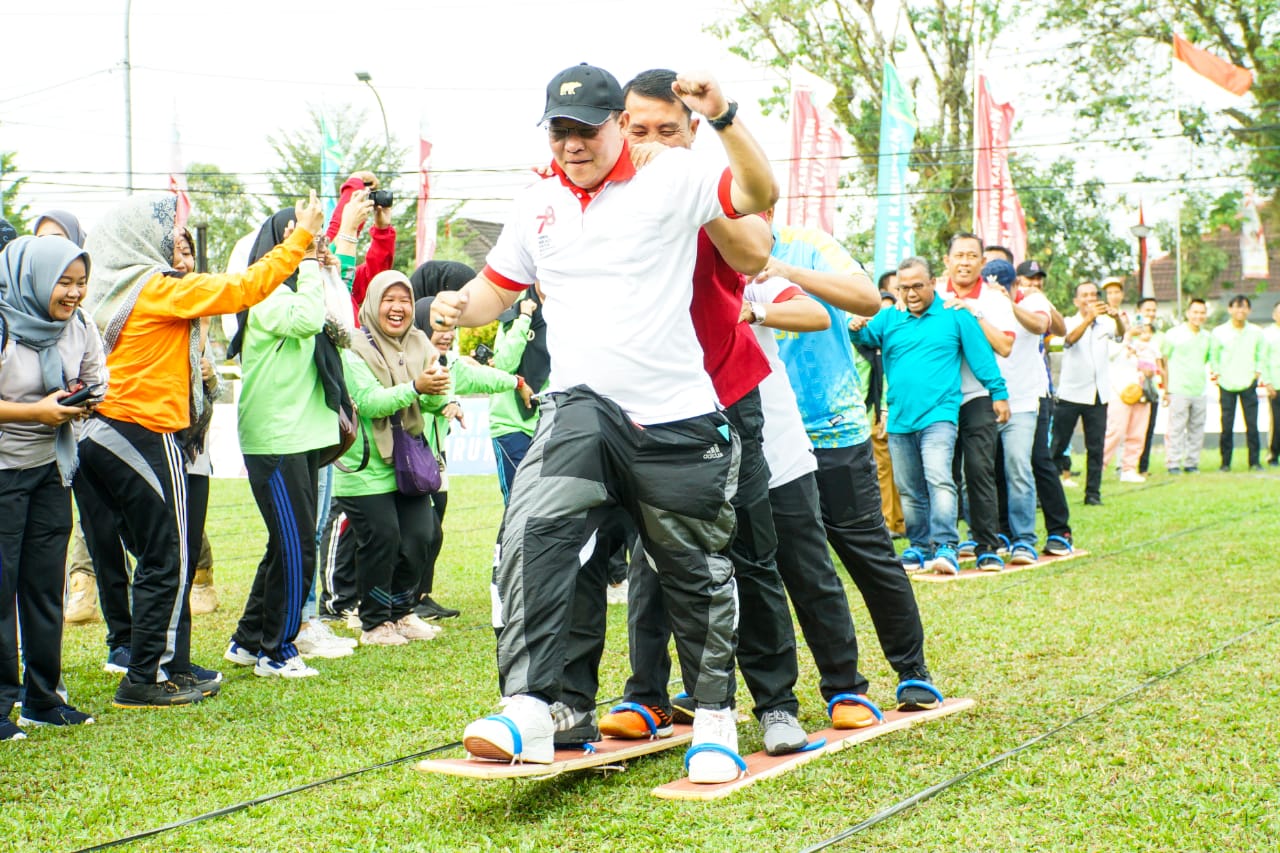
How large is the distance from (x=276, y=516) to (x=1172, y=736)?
149 inches

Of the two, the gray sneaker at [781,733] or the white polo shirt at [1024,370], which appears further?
the white polo shirt at [1024,370]

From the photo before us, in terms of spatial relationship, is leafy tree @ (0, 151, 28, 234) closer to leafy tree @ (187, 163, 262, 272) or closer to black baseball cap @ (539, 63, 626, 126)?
→ leafy tree @ (187, 163, 262, 272)

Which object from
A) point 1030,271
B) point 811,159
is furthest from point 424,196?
point 1030,271

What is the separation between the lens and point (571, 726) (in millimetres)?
4027

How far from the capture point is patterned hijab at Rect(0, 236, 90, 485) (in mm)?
4812

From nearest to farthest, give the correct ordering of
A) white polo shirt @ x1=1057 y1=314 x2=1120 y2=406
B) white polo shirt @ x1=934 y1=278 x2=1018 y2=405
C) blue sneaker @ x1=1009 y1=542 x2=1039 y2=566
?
white polo shirt @ x1=934 y1=278 x2=1018 y2=405, blue sneaker @ x1=1009 y1=542 x2=1039 y2=566, white polo shirt @ x1=1057 y1=314 x2=1120 y2=406

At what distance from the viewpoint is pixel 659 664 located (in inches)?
177

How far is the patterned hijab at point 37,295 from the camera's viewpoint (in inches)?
189

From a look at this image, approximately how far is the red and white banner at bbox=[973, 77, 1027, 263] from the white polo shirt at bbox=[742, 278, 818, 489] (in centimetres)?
1925

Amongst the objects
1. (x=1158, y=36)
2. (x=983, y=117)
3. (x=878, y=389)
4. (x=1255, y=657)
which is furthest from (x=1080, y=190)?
(x=1255, y=657)

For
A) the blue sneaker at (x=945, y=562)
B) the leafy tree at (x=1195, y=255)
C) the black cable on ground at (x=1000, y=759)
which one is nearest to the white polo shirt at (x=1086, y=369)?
the blue sneaker at (x=945, y=562)

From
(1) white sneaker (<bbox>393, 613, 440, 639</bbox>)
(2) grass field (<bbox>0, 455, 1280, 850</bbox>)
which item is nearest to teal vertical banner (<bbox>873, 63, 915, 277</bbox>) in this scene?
(2) grass field (<bbox>0, 455, 1280, 850</bbox>)

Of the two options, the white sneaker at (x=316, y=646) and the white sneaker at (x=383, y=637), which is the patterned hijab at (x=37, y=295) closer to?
the white sneaker at (x=316, y=646)

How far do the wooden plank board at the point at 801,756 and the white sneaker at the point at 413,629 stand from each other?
291cm
